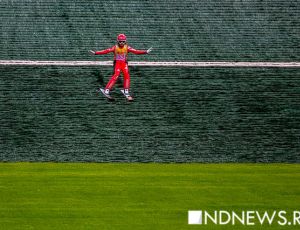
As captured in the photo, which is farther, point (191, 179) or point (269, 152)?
point (269, 152)

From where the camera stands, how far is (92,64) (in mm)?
21547

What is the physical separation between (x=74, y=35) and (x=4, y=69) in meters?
3.46

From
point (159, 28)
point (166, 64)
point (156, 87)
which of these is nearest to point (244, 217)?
point (156, 87)

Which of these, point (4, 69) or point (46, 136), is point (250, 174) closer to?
point (46, 136)

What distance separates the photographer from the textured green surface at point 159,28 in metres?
22.8

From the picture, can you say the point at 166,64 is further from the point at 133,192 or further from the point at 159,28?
the point at 133,192

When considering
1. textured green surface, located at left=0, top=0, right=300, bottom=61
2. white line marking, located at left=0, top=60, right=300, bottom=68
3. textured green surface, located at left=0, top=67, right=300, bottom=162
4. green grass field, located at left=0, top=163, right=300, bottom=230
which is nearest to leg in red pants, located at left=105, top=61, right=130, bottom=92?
textured green surface, located at left=0, top=67, right=300, bottom=162

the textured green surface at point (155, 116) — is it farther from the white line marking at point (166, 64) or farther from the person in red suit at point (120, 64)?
the white line marking at point (166, 64)

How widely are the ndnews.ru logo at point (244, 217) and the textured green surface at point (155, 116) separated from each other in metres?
4.08

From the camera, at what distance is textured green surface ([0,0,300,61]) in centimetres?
2277

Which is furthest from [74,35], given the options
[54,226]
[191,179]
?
[54,226]

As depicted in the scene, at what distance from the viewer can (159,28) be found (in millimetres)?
24375

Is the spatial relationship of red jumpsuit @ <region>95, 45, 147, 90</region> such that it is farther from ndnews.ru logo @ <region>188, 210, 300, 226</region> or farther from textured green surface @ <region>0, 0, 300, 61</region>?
ndnews.ru logo @ <region>188, 210, 300, 226</region>

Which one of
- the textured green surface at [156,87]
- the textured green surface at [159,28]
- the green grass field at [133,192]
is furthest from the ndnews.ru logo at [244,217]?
the textured green surface at [159,28]
